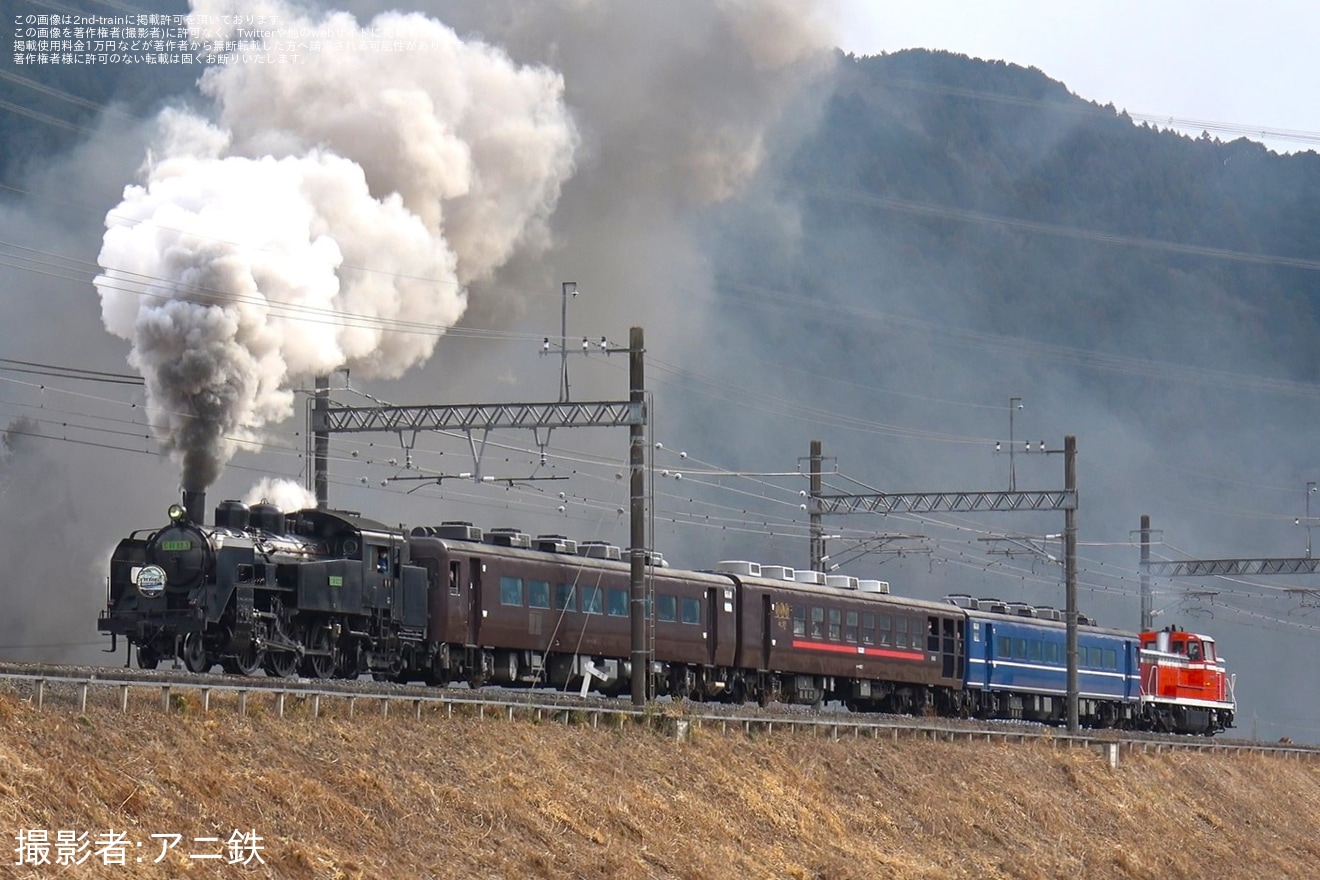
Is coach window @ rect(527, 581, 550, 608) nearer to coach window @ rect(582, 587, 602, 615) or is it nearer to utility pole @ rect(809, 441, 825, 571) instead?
coach window @ rect(582, 587, 602, 615)

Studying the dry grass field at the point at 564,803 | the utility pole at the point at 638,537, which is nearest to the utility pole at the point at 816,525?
the dry grass field at the point at 564,803

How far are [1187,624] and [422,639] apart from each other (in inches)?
4254

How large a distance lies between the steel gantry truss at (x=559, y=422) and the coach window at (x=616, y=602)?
0.31m

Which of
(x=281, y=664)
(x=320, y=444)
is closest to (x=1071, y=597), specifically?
(x=320, y=444)

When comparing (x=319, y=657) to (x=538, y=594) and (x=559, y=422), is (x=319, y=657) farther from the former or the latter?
(x=559, y=422)

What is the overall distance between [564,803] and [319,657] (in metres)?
7.35

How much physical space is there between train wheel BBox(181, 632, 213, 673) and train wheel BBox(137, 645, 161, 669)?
522 millimetres

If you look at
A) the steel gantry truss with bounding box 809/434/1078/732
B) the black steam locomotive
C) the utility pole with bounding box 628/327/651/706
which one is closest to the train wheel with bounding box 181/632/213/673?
the black steam locomotive

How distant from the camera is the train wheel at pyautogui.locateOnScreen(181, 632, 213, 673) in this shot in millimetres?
27297

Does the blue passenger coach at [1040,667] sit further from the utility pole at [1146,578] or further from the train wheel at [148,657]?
the train wheel at [148,657]

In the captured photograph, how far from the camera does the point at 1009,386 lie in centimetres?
16275

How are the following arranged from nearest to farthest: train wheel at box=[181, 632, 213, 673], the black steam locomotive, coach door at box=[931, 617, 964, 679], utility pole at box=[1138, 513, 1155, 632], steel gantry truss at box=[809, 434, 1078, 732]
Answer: train wheel at box=[181, 632, 213, 673] → the black steam locomotive → steel gantry truss at box=[809, 434, 1078, 732] → coach door at box=[931, 617, 964, 679] → utility pole at box=[1138, 513, 1155, 632]

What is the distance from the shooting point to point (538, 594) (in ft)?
115

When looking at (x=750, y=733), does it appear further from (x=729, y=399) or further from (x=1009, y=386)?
(x=1009, y=386)
